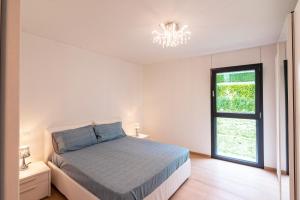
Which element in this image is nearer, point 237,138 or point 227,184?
point 227,184

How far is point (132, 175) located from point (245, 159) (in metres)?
2.70

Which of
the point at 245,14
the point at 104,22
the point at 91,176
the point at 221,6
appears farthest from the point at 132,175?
the point at 245,14

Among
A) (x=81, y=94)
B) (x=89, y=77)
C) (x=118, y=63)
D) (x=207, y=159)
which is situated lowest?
(x=207, y=159)

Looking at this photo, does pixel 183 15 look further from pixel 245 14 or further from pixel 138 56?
pixel 138 56

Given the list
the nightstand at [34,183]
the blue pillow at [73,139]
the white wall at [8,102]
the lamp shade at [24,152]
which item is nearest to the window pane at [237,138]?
the blue pillow at [73,139]

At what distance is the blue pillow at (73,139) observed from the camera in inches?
101

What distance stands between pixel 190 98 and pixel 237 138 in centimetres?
136

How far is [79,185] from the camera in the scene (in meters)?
1.93

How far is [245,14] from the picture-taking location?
2039mm

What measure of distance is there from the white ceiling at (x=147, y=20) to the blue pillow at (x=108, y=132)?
1.64 m

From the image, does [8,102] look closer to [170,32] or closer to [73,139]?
[170,32]

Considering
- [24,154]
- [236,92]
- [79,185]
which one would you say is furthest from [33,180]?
[236,92]

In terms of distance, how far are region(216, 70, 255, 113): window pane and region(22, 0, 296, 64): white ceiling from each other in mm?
632

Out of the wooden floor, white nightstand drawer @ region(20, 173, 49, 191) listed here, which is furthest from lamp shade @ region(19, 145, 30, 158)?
the wooden floor
